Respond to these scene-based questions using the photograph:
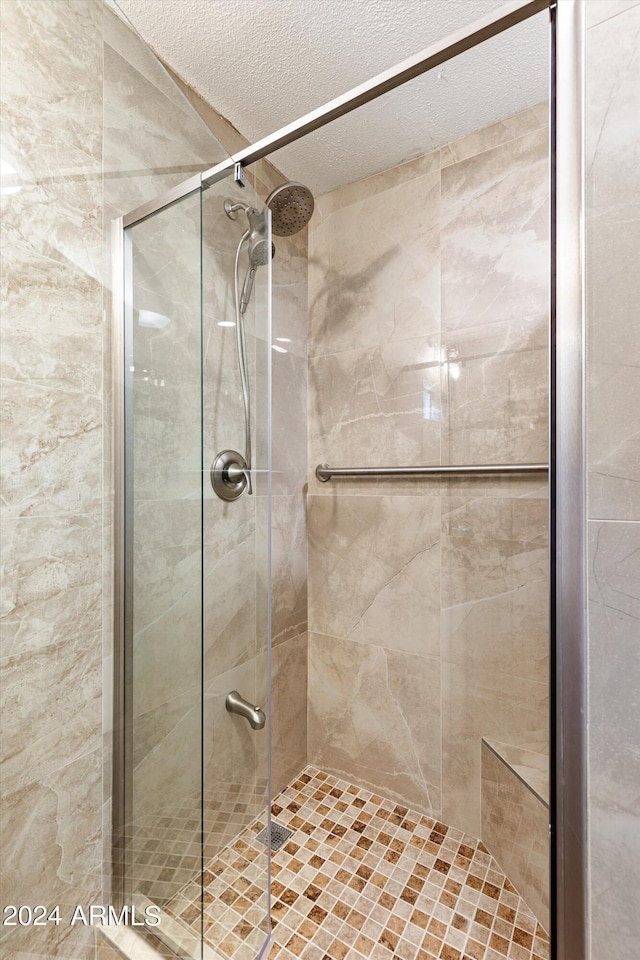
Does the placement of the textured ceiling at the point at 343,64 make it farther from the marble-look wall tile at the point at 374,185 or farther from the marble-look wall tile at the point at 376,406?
the marble-look wall tile at the point at 376,406

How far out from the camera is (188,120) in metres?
1.02

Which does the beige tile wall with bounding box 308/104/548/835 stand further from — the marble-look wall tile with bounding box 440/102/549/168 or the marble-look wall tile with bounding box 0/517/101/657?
the marble-look wall tile with bounding box 0/517/101/657

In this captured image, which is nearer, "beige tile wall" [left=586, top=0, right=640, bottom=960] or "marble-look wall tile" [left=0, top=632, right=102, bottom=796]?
"beige tile wall" [left=586, top=0, right=640, bottom=960]

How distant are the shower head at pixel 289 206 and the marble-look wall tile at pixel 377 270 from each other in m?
0.35

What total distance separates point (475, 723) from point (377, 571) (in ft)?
1.66

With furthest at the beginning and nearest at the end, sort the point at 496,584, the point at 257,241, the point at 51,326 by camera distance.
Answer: the point at 496,584 → the point at 257,241 → the point at 51,326

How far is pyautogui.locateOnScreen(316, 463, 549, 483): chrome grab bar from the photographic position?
1.19 meters

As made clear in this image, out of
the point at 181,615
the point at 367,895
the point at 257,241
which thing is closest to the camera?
the point at 181,615

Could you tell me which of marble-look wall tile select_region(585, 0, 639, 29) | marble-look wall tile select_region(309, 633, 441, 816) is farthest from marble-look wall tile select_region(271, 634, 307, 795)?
marble-look wall tile select_region(585, 0, 639, 29)

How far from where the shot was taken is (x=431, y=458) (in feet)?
4.56

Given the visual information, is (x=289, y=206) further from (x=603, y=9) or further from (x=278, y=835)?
(x=278, y=835)

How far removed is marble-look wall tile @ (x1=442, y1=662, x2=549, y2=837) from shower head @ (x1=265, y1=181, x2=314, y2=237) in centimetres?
133

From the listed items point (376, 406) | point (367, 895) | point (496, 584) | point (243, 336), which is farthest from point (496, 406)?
point (367, 895)

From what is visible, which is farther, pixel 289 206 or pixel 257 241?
pixel 289 206
